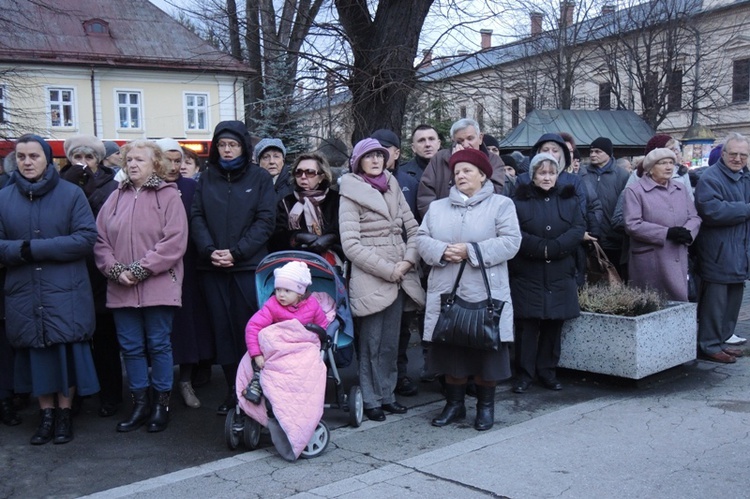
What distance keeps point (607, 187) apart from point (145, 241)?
501 cm

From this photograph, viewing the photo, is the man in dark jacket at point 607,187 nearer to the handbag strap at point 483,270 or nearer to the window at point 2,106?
the handbag strap at point 483,270

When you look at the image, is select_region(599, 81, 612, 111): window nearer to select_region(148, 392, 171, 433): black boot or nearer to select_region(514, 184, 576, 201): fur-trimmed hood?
select_region(514, 184, 576, 201): fur-trimmed hood

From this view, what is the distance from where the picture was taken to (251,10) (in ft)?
36.2

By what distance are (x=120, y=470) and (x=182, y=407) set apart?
1.46 metres

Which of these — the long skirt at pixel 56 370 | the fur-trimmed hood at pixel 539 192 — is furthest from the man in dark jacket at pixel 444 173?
the long skirt at pixel 56 370

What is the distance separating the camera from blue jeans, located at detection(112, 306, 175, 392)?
5.67 metres

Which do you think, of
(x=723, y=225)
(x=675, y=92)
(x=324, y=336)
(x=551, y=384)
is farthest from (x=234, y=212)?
(x=675, y=92)

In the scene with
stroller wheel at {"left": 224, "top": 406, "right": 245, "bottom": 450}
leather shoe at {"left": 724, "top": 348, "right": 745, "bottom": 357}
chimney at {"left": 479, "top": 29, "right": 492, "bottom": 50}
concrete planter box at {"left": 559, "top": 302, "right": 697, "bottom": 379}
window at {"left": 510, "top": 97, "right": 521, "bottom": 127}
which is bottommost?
leather shoe at {"left": 724, "top": 348, "right": 745, "bottom": 357}

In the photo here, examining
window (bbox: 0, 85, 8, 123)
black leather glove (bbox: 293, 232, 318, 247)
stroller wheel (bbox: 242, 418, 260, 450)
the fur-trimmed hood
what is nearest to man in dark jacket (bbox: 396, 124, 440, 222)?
the fur-trimmed hood

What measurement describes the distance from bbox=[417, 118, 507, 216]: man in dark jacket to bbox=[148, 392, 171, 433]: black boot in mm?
2602

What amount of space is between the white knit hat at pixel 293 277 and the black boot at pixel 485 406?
5.00ft

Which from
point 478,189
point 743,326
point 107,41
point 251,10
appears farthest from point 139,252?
point 107,41

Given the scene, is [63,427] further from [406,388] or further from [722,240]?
[722,240]

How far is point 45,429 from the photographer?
18.0ft
